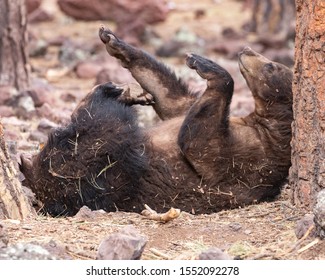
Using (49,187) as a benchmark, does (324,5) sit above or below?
above

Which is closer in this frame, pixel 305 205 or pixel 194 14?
pixel 305 205

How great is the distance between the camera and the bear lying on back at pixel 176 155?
236 inches

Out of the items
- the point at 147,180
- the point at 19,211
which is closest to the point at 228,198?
the point at 147,180

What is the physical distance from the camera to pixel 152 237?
511 centimetres

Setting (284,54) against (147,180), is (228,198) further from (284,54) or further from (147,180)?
(284,54)

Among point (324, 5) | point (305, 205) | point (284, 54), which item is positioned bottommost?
point (284, 54)

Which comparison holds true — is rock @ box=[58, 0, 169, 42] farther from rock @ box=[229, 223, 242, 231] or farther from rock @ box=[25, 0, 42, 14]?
Answer: rock @ box=[229, 223, 242, 231]

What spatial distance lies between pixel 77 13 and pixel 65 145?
15.1 m

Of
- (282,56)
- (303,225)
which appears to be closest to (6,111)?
(303,225)

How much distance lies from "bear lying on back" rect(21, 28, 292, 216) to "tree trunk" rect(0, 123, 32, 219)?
542mm

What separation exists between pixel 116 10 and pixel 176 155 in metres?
14.4

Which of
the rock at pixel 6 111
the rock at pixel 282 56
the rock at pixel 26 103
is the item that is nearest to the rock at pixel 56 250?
the rock at pixel 6 111

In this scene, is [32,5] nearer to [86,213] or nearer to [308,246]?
[86,213]

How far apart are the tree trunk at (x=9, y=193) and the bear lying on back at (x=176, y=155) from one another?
542 mm
